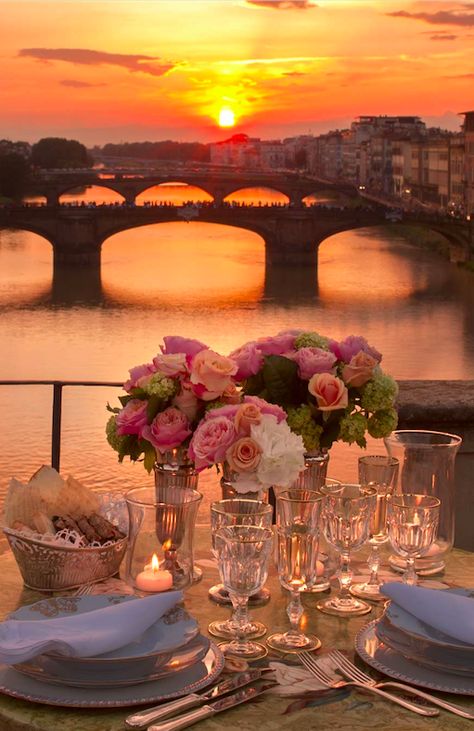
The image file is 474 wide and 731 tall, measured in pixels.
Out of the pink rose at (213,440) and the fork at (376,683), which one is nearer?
the fork at (376,683)

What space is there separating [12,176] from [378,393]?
38.3m

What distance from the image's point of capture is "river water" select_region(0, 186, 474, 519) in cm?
1208

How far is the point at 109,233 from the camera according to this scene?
28234 mm

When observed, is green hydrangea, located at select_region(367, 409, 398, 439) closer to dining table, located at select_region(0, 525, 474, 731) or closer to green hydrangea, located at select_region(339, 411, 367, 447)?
green hydrangea, located at select_region(339, 411, 367, 447)

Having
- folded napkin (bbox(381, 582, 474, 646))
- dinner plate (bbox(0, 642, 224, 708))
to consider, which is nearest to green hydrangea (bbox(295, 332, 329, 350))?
folded napkin (bbox(381, 582, 474, 646))

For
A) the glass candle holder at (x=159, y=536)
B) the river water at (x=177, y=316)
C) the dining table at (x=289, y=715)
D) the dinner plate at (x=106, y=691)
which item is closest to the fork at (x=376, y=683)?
the dining table at (x=289, y=715)

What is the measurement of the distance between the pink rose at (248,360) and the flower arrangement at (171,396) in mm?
30

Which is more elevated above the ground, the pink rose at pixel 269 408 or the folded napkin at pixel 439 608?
the pink rose at pixel 269 408

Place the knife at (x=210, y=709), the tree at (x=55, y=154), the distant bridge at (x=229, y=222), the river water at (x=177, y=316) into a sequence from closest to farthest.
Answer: the knife at (x=210, y=709)
the river water at (x=177, y=316)
the distant bridge at (x=229, y=222)
the tree at (x=55, y=154)

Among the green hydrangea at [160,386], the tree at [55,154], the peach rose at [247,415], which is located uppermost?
the tree at [55,154]

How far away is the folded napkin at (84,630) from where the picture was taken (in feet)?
3.46

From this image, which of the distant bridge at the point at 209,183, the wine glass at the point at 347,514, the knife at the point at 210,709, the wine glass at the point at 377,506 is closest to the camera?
the knife at the point at 210,709

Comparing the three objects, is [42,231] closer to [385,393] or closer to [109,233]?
[109,233]

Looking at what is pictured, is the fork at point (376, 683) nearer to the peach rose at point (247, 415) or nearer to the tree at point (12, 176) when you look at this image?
the peach rose at point (247, 415)
